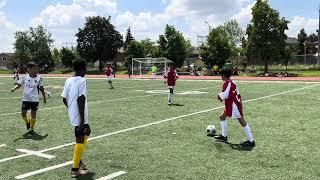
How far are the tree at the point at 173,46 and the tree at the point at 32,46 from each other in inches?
1484

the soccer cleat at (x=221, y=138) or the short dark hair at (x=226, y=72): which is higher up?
the short dark hair at (x=226, y=72)

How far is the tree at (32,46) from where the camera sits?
Result: 99.8 metres

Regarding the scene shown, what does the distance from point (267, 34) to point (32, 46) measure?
214ft

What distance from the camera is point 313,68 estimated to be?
59375mm

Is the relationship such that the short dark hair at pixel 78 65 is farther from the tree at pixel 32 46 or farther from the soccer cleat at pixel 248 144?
the tree at pixel 32 46

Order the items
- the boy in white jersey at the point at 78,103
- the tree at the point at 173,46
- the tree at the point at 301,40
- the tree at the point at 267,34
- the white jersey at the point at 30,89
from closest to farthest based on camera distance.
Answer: the boy in white jersey at the point at 78,103, the white jersey at the point at 30,89, the tree at the point at 267,34, the tree at the point at 173,46, the tree at the point at 301,40

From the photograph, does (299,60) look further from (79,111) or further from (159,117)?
(79,111)

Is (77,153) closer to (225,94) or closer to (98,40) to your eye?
(225,94)

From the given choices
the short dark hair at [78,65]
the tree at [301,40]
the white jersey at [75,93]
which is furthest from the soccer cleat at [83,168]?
the tree at [301,40]

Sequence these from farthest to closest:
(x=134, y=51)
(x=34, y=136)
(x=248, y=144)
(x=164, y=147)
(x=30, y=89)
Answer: (x=134, y=51) < (x=30, y=89) < (x=34, y=136) < (x=248, y=144) < (x=164, y=147)

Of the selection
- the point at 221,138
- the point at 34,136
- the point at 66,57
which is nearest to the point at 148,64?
the point at 66,57

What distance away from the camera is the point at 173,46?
2662 inches

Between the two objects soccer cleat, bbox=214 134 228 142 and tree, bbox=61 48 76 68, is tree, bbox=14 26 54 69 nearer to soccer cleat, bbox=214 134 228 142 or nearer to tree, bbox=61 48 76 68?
tree, bbox=61 48 76 68

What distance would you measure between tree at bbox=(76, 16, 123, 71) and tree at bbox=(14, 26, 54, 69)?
11192 millimetres
